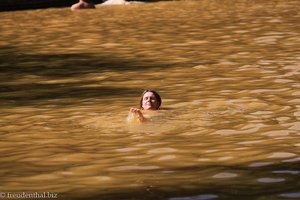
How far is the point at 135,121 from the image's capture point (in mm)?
9836

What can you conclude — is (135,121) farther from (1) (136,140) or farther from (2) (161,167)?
(2) (161,167)

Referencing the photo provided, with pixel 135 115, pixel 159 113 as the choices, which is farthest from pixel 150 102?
pixel 135 115

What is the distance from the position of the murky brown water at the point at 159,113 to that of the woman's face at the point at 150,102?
17 cm

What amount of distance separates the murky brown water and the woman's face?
0.56ft

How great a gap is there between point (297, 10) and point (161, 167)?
1936 centimetres

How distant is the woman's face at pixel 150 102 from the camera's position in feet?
34.3

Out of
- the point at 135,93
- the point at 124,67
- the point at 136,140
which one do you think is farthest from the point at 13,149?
the point at 124,67

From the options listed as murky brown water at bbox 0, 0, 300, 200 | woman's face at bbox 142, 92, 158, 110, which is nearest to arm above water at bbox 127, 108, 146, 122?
murky brown water at bbox 0, 0, 300, 200

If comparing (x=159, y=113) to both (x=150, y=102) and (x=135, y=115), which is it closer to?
(x=150, y=102)

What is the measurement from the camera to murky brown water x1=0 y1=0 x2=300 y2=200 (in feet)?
23.4

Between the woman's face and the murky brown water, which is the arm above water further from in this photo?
the woman's face

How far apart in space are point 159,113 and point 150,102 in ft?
1.02

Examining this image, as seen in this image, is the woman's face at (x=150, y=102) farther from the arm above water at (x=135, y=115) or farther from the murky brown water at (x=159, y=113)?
the arm above water at (x=135, y=115)

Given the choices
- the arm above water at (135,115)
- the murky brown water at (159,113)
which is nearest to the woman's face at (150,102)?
the murky brown water at (159,113)
